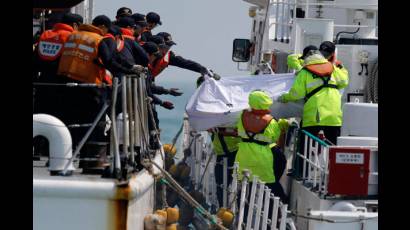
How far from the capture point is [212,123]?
1382 cm

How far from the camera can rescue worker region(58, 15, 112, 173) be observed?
33.8 feet

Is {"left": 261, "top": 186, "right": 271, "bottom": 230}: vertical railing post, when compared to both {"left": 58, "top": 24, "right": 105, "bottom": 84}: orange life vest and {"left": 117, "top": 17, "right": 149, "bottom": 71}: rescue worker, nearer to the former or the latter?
{"left": 117, "top": 17, "right": 149, "bottom": 71}: rescue worker

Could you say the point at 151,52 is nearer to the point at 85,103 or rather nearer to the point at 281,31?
the point at 85,103

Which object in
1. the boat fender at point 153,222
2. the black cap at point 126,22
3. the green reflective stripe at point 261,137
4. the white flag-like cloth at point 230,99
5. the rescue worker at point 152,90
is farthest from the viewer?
the white flag-like cloth at point 230,99

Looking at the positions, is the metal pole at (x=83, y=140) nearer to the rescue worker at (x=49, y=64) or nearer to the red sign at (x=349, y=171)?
the rescue worker at (x=49, y=64)

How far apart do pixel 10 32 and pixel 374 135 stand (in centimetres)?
512

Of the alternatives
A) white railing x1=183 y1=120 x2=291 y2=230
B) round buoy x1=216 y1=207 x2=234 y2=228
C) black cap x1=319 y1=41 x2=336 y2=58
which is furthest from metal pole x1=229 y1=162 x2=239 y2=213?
black cap x1=319 y1=41 x2=336 y2=58

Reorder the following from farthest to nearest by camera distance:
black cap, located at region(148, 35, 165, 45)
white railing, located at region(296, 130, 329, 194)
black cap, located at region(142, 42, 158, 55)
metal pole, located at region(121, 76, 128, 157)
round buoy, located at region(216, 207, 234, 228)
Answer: black cap, located at region(148, 35, 165, 45) → black cap, located at region(142, 42, 158, 55) → round buoy, located at region(216, 207, 234, 228) → white railing, located at region(296, 130, 329, 194) → metal pole, located at region(121, 76, 128, 157)

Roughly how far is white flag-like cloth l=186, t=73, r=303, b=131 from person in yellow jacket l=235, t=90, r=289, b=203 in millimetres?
798

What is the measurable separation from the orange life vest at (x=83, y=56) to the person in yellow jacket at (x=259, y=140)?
264 centimetres

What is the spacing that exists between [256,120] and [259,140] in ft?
0.70

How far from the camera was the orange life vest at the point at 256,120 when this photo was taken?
41.9 ft

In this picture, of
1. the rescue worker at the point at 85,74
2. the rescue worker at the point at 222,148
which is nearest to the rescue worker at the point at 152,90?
the rescue worker at the point at 222,148
